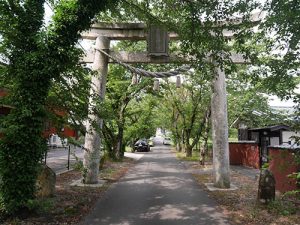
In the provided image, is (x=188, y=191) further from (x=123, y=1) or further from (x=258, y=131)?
(x=258, y=131)

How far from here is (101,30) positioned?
14.3 metres

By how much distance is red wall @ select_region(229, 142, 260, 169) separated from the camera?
66.5ft

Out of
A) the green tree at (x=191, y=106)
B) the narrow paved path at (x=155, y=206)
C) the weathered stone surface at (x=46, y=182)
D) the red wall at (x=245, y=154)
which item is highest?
the green tree at (x=191, y=106)

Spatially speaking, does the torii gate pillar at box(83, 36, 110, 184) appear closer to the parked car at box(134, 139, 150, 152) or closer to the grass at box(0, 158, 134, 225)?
the grass at box(0, 158, 134, 225)

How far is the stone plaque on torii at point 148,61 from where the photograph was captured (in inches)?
518

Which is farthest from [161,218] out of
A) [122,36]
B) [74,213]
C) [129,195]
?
[122,36]

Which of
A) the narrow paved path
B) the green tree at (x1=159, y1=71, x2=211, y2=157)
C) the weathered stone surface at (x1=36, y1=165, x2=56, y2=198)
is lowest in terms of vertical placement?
the narrow paved path

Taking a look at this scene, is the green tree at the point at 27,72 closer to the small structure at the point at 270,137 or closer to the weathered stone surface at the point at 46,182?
the weathered stone surface at the point at 46,182

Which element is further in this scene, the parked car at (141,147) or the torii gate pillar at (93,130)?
the parked car at (141,147)

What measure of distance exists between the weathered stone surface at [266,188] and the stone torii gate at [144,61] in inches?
134

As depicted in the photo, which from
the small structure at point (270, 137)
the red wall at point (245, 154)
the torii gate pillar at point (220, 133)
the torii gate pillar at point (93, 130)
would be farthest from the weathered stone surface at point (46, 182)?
the red wall at point (245, 154)

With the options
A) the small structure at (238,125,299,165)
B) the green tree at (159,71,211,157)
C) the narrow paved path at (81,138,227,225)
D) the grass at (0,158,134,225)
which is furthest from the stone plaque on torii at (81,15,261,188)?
the green tree at (159,71,211,157)

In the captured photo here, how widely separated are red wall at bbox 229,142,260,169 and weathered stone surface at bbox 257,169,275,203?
34.7 feet

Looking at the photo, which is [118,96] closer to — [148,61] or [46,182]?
[148,61]
